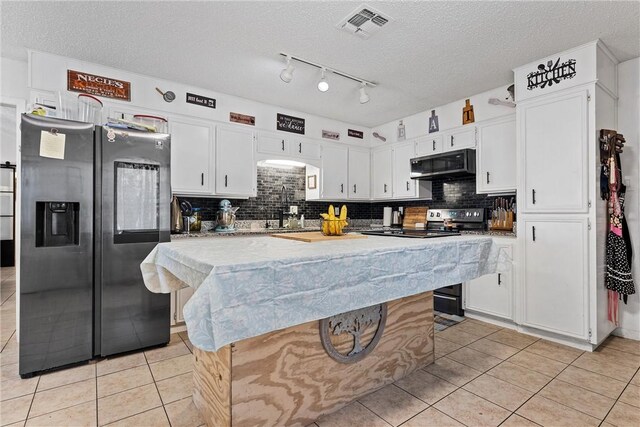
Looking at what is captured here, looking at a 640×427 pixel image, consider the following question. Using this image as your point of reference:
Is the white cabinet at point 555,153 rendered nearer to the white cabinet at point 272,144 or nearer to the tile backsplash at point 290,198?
the tile backsplash at point 290,198

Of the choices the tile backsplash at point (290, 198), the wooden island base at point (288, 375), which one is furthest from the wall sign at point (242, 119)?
the wooden island base at point (288, 375)

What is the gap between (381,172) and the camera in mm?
5031

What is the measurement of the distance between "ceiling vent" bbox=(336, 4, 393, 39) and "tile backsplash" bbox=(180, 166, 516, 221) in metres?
2.36

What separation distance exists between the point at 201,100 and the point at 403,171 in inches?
112

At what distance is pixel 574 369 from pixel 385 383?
147 centimetres

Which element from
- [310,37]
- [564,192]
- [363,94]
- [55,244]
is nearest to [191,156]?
[55,244]

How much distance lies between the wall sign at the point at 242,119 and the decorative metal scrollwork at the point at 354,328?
114 inches

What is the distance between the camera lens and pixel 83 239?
95.5 inches

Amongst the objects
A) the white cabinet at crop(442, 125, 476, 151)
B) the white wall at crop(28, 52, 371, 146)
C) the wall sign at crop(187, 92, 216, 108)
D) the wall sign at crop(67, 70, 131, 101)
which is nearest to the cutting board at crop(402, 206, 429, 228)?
the white cabinet at crop(442, 125, 476, 151)

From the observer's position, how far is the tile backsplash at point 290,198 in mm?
3959

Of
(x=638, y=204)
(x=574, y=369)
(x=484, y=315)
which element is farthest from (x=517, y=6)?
(x=484, y=315)

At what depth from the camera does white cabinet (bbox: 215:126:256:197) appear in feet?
12.2

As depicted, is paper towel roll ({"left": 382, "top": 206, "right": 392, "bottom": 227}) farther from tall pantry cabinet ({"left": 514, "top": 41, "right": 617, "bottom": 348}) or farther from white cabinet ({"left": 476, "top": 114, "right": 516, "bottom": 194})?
tall pantry cabinet ({"left": 514, "top": 41, "right": 617, "bottom": 348})

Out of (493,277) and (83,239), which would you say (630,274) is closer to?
(493,277)
